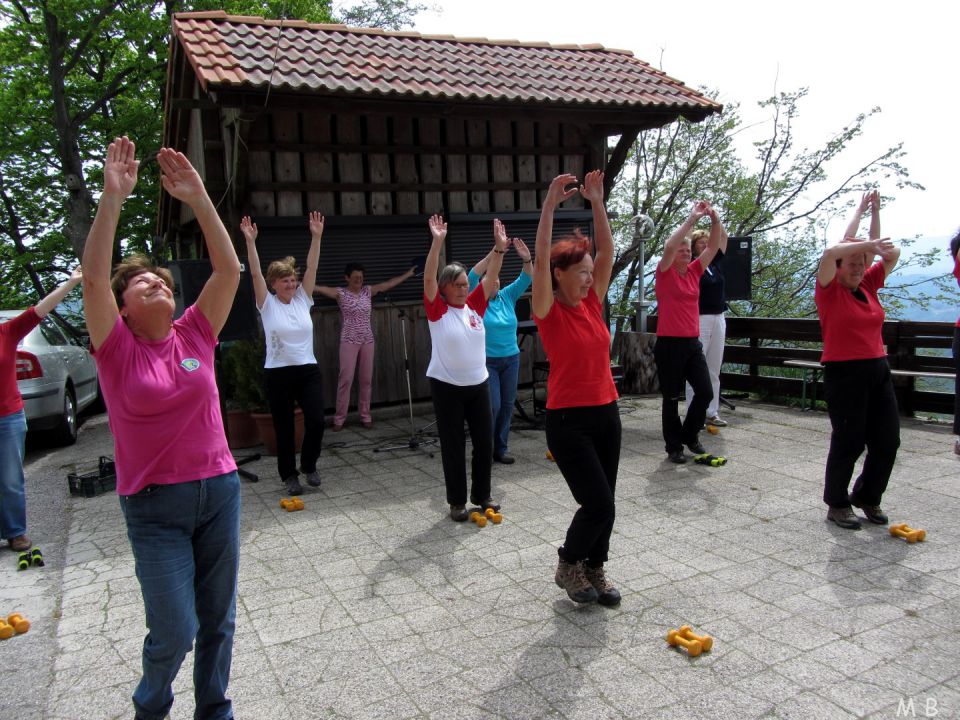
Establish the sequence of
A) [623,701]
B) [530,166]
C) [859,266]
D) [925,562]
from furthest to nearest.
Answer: [530,166] → [859,266] → [925,562] → [623,701]

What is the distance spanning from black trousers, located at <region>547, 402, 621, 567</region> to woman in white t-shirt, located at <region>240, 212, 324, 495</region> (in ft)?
9.58

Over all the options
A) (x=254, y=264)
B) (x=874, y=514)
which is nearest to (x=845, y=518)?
(x=874, y=514)

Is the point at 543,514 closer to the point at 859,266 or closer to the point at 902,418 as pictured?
the point at 859,266

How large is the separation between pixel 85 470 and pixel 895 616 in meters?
7.29

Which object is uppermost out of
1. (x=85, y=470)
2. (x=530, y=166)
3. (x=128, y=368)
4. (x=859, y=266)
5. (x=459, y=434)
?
(x=530, y=166)

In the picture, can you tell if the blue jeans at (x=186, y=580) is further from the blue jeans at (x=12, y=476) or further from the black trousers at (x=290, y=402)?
the black trousers at (x=290, y=402)

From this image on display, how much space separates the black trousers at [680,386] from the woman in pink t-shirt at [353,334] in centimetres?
348

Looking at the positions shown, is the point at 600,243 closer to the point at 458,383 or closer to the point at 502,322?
the point at 458,383

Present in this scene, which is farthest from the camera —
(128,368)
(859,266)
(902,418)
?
(902,418)

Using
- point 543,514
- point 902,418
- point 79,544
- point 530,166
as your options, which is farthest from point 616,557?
point 530,166

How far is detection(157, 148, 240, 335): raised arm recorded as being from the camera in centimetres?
262

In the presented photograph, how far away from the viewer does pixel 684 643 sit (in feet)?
10.9

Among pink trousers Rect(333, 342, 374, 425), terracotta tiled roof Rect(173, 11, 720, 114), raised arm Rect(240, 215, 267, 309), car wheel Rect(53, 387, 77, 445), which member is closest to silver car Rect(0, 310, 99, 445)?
car wheel Rect(53, 387, 77, 445)

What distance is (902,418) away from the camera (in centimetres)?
830
